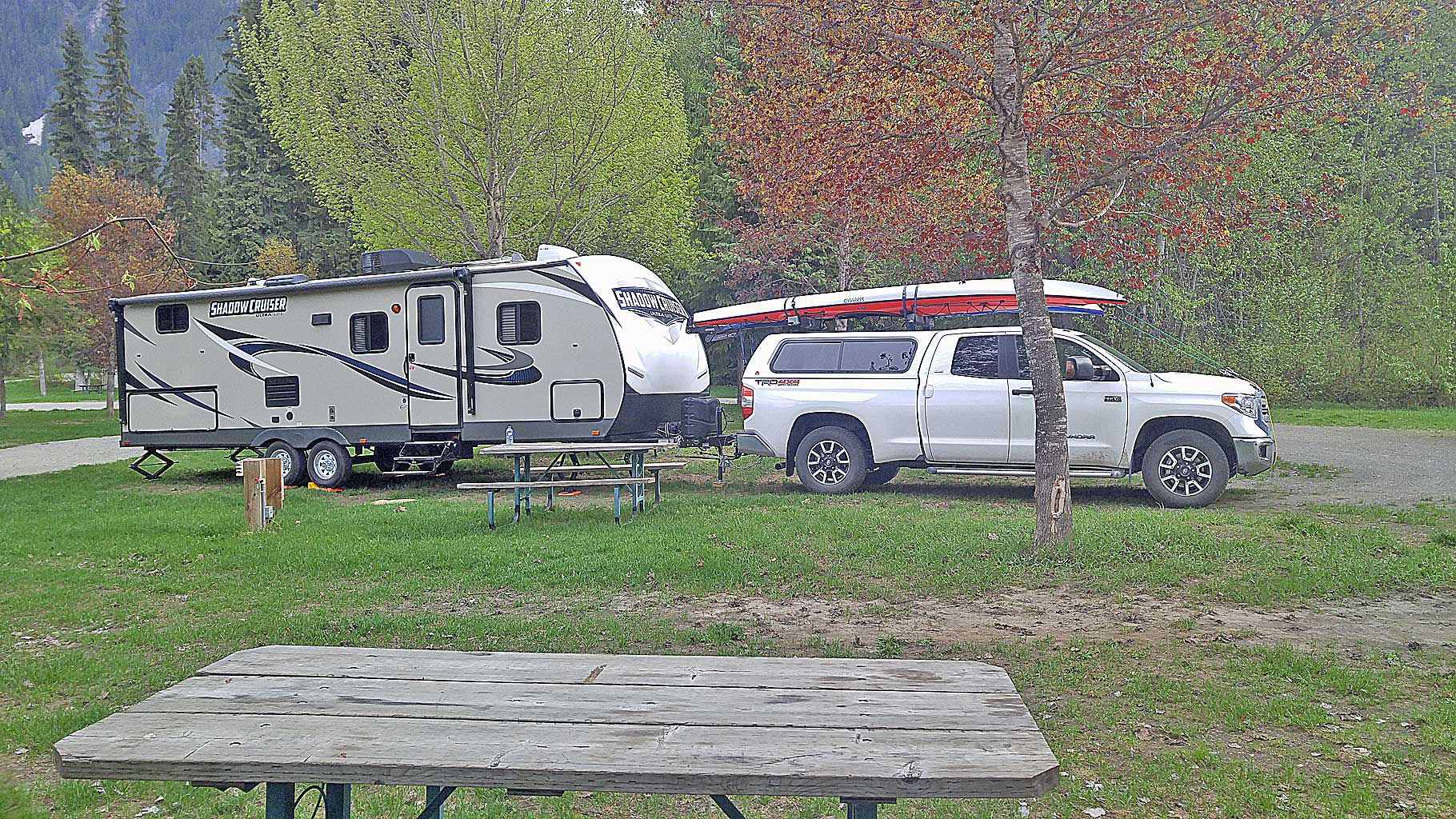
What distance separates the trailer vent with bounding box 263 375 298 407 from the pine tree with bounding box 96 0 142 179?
184 ft

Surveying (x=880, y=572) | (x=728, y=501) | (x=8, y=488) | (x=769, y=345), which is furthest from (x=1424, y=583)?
(x=8, y=488)

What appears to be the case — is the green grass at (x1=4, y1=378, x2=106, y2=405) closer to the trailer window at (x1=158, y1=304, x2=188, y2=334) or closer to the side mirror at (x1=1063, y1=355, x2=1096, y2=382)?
the trailer window at (x1=158, y1=304, x2=188, y2=334)

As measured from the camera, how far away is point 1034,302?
30.0 feet

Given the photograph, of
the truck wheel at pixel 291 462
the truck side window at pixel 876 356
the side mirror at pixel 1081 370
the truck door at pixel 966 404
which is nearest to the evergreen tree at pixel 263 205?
the truck wheel at pixel 291 462

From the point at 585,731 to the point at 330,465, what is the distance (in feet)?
47.3

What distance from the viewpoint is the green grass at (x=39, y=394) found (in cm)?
5506

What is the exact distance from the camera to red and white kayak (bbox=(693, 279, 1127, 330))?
63.6ft

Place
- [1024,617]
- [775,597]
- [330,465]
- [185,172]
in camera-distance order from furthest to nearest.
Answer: [185,172] < [330,465] < [775,597] < [1024,617]

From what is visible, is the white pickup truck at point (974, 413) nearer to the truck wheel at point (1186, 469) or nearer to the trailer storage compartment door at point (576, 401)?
the truck wheel at point (1186, 469)

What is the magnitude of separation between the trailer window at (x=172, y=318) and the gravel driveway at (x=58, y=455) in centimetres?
344

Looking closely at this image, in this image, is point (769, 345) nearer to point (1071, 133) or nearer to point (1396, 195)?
point (1071, 133)

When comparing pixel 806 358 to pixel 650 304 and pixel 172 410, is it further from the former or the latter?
pixel 172 410

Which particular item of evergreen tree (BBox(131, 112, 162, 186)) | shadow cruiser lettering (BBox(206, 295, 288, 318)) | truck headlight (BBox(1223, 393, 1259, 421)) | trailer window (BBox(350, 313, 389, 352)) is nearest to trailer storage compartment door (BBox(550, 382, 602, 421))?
trailer window (BBox(350, 313, 389, 352))

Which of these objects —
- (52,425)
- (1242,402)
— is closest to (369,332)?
(1242,402)
